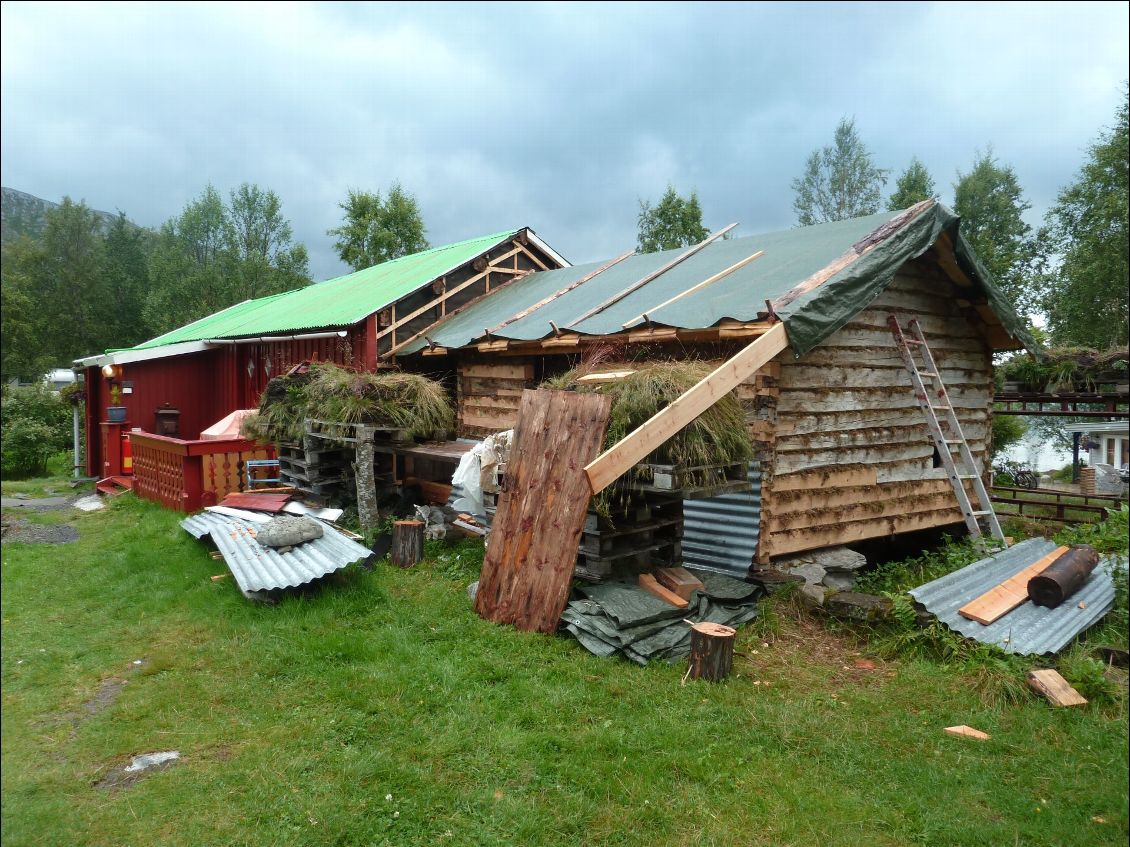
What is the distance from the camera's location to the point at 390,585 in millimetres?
7578

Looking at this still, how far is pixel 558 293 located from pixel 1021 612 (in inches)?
305

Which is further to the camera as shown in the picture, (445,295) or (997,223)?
(445,295)

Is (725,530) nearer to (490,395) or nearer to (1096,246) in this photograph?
(490,395)

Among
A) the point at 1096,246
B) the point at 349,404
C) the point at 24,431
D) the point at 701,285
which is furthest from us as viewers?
the point at 349,404

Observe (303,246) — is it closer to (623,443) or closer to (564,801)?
(623,443)

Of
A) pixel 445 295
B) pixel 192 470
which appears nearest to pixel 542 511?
pixel 192 470

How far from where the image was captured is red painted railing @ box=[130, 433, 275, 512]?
34.8ft

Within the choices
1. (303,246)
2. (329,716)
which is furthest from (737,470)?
(303,246)

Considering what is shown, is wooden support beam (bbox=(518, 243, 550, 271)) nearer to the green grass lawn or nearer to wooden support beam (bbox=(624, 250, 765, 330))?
wooden support beam (bbox=(624, 250, 765, 330))

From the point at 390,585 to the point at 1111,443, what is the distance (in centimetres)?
623

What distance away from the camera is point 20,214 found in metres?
1.86

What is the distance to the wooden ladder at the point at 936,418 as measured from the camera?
8.52 meters

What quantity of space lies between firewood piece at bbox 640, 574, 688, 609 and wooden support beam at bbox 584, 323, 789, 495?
3.90ft

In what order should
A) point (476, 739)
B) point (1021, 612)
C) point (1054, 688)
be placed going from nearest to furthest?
point (476, 739) < point (1054, 688) < point (1021, 612)
